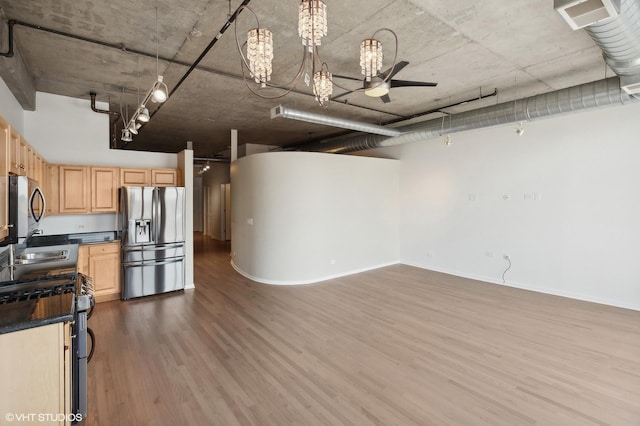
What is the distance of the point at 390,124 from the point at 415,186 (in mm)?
1630

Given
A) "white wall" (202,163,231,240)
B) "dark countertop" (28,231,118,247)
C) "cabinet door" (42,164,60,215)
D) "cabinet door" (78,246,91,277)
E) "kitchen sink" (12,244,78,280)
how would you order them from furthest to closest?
1. "white wall" (202,163,231,240)
2. "dark countertop" (28,231,118,247)
3. "cabinet door" (78,246,91,277)
4. "cabinet door" (42,164,60,215)
5. "kitchen sink" (12,244,78,280)

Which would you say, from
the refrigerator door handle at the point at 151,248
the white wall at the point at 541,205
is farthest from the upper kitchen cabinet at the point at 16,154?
the white wall at the point at 541,205

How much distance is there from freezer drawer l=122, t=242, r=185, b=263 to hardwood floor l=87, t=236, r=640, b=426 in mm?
696

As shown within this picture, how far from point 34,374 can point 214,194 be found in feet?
35.8

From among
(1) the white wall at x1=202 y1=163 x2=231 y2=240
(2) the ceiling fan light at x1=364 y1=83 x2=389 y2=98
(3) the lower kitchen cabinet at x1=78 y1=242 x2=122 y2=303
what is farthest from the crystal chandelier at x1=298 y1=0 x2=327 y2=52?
(1) the white wall at x1=202 y1=163 x2=231 y2=240

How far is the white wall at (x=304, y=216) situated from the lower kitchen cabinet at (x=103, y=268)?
92.0 inches

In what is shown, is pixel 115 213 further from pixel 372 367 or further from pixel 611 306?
pixel 611 306

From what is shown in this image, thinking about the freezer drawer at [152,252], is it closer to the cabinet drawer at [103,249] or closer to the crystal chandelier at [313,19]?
the cabinet drawer at [103,249]

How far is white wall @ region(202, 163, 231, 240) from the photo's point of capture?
1162 cm

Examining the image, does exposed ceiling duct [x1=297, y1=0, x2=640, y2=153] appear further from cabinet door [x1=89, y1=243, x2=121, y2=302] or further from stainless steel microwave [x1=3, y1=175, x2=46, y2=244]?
cabinet door [x1=89, y1=243, x2=121, y2=302]

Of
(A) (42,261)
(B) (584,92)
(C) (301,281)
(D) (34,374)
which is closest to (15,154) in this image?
(A) (42,261)

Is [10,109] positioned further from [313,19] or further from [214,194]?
[214,194]

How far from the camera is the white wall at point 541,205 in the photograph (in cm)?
459

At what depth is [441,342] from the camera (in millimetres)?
3441
